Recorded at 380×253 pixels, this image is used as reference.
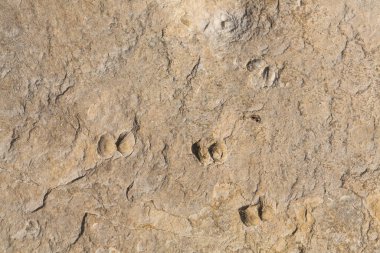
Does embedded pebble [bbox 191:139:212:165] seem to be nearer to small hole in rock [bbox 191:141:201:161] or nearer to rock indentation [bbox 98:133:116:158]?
small hole in rock [bbox 191:141:201:161]

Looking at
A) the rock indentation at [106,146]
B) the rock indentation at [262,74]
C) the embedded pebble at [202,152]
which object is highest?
the rock indentation at [262,74]

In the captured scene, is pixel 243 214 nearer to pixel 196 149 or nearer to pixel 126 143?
pixel 196 149

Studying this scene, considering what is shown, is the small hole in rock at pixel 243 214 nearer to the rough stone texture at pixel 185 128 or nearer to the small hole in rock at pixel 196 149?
the rough stone texture at pixel 185 128

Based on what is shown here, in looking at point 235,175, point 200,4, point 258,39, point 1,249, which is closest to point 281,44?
point 258,39

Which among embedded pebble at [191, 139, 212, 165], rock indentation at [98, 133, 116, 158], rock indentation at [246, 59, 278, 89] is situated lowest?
rock indentation at [98, 133, 116, 158]

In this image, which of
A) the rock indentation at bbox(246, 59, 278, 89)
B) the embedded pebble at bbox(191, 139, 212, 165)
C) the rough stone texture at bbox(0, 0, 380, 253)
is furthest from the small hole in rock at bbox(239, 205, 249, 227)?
the rock indentation at bbox(246, 59, 278, 89)

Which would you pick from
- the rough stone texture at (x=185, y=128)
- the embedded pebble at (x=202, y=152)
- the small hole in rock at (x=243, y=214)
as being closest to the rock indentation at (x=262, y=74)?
the rough stone texture at (x=185, y=128)

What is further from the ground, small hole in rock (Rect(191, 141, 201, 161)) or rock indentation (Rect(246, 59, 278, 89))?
rock indentation (Rect(246, 59, 278, 89))

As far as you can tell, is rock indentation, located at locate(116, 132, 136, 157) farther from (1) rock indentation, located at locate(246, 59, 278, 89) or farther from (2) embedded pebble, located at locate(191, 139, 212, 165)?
(1) rock indentation, located at locate(246, 59, 278, 89)

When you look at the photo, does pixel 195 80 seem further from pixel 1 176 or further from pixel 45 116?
pixel 1 176
